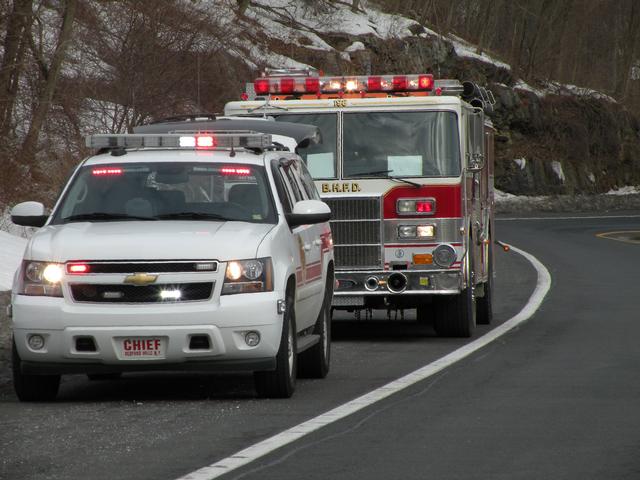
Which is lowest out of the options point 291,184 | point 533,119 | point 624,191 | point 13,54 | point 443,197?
point 624,191

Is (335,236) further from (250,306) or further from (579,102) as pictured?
(579,102)

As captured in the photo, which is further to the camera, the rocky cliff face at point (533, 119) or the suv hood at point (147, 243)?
the rocky cliff face at point (533, 119)

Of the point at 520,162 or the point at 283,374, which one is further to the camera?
the point at 520,162

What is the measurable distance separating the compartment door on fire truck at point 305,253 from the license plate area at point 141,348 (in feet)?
4.41

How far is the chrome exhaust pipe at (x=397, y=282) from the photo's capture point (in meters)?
15.5

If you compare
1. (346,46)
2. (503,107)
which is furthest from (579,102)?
(346,46)

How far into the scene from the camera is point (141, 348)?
9977 mm

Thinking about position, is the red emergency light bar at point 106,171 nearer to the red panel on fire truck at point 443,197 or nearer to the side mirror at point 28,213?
the side mirror at point 28,213

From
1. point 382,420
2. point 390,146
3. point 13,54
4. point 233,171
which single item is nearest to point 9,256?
point 390,146

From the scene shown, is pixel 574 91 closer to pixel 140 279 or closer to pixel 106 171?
pixel 106 171

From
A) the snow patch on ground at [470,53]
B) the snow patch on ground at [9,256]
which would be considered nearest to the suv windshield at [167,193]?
the snow patch on ground at [9,256]

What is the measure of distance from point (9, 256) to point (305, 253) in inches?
369

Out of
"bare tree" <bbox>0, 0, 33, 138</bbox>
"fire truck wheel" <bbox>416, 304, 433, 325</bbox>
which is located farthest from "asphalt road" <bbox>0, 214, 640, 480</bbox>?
"bare tree" <bbox>0, 0, 33, 138</bbox>

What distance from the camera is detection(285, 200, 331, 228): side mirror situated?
1094 centimetres
